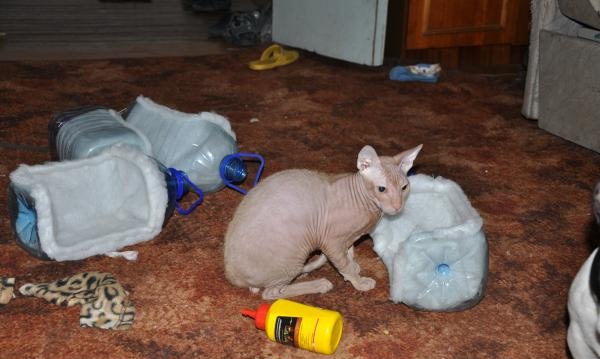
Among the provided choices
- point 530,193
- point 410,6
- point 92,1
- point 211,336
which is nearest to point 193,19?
point 92,1

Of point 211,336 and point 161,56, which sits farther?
point 161,56

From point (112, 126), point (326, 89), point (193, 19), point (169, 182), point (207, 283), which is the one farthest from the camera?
→ point (193, 19)

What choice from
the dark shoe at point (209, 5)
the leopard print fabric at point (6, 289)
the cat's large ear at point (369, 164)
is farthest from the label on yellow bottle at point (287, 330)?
the dark shoe at point (209, 5)

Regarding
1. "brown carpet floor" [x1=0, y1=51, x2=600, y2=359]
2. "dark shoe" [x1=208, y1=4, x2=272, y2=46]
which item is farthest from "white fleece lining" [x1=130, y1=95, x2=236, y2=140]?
"dark shoe" [x1=208, y1=4, x2=272, y2=46]

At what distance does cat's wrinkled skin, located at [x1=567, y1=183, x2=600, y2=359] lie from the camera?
1.19 meters

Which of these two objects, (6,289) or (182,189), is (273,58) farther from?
(6,289)

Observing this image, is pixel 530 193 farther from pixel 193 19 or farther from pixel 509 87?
pixel 193 19

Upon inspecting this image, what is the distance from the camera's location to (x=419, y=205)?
1.92m

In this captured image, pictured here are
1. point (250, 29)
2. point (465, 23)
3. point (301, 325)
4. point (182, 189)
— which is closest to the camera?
point (301, 325)

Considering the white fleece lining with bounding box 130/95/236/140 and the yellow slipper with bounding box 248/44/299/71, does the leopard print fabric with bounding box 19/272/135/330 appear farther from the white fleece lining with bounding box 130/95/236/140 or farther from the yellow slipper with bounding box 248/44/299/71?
the yellow slipper with bounding box 248/44/299/71

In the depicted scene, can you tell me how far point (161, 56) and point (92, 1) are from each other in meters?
2.47

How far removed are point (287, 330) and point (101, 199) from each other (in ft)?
2.76

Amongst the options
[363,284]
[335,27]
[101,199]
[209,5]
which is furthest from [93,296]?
[209,5]

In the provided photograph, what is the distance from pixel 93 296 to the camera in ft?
5.42
